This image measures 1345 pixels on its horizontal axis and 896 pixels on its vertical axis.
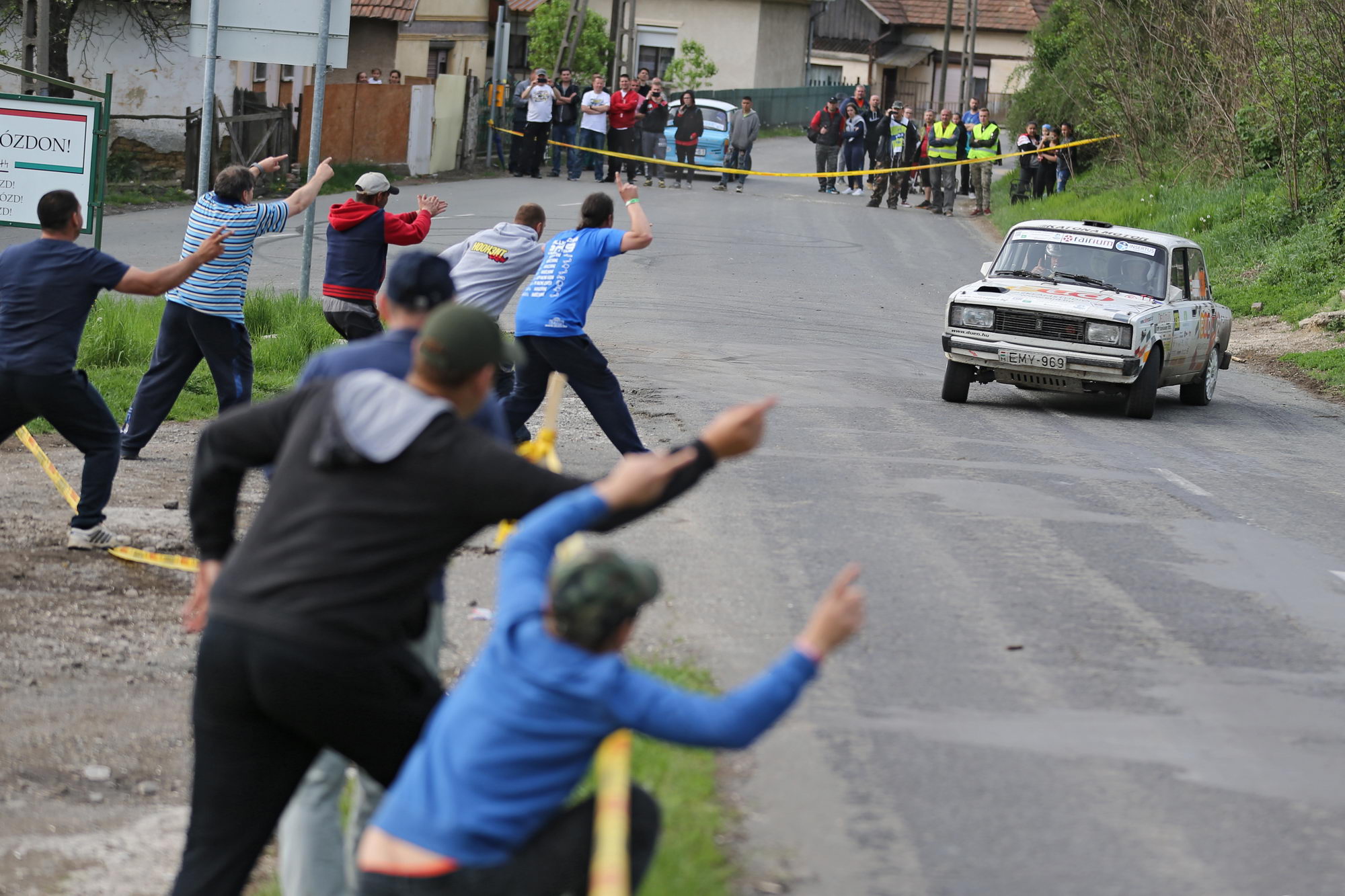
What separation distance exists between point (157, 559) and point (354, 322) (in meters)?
3.30

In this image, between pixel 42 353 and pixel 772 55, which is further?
pixel 772 55

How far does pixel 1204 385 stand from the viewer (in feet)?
52.9

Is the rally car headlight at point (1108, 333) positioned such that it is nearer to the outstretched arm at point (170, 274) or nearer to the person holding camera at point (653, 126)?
the outstretched arm at point (170, 274)

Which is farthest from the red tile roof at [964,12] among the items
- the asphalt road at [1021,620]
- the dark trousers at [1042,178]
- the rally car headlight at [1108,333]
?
the rally car headlight at [1108,333]

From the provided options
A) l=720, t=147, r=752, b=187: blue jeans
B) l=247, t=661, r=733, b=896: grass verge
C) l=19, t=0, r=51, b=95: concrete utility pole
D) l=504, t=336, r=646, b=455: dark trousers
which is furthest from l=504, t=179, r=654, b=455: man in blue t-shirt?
l=720, t=147, r=752, b=187: blue jeans

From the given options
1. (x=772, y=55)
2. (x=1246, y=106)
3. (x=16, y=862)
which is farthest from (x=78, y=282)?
(x=772, y=55)

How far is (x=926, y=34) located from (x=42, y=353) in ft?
256

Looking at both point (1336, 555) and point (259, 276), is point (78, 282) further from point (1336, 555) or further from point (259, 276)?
point (259, 276)

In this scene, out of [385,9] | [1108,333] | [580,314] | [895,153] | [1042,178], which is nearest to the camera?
[580,314]

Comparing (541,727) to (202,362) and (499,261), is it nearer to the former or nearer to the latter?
(499,261)

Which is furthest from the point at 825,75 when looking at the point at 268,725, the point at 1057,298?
the point at 268,725

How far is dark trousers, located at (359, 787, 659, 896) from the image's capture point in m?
3.44

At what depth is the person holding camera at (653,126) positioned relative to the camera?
36938 mm

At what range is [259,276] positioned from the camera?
66.3 feet
